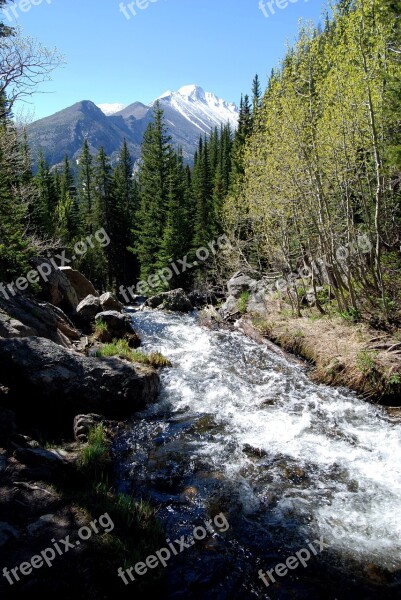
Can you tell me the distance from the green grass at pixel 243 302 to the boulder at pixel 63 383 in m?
12.1

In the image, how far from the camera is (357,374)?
10.3m

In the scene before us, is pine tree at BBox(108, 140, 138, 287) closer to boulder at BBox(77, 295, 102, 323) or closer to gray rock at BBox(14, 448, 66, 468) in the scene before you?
boulder at BBox(77, 295, 102, 323)

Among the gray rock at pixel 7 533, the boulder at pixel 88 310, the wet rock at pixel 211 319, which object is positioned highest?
the boulder at pixel 88 310

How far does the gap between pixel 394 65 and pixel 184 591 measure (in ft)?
39.3

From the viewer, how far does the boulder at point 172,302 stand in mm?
28078

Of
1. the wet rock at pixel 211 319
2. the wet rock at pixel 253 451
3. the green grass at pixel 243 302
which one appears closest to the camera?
the wet rock at pixel 253 451

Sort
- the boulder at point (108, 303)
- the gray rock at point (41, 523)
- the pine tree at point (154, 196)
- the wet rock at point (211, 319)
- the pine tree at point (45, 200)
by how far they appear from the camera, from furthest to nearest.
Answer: the pine tree at point (154, 196) < the pine tree at point (45, 200) < the wet rock at point (211, 319) < the boulder at point (108, 303) < the gray rock at point (41, 523)

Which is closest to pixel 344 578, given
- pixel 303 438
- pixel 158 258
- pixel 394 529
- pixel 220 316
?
pixel 394 529

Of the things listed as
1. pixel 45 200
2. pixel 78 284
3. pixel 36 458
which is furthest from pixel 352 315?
pixel 45 200

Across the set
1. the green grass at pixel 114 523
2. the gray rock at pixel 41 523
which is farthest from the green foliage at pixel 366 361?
the gray rock at pixel 41 523

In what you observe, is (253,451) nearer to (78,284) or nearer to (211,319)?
(211,319)

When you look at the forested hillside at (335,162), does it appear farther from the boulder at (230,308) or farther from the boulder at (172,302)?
the boulder at (172,302)

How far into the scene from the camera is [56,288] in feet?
60.0

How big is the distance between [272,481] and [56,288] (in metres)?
14.7
